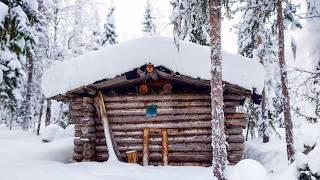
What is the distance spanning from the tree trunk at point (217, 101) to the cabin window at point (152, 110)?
4.21m

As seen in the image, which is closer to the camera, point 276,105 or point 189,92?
point 189,92

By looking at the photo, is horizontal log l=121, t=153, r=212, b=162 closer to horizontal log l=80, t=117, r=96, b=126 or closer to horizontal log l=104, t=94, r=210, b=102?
horizontal log l=104, t=94, r=210, b=102

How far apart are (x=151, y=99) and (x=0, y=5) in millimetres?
5727

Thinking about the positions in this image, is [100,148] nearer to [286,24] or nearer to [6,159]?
[6,159]

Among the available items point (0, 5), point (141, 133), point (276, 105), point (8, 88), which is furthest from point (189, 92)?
point (276, 105)

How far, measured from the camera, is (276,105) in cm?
3212

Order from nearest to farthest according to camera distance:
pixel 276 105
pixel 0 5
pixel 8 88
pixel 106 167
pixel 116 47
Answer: pixel 0 5
pixel 106 167
pixel 116 47
pixel 8 88
pixel 276 105

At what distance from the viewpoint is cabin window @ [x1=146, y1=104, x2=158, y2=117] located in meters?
13.2

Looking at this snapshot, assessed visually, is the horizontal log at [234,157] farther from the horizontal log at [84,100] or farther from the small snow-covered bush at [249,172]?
the small snow-covered bush at [249,172]

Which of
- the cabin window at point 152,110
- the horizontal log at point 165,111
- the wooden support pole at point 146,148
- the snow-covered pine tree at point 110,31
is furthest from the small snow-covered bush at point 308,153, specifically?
the snow-covered pine tree at point 110,31

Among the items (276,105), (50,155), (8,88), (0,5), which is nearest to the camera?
(0,5)

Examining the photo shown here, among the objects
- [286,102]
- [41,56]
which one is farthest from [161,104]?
[41,56]

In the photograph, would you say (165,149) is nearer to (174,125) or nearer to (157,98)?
(174,125)

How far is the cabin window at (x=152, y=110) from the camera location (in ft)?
43.3
